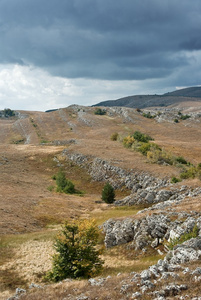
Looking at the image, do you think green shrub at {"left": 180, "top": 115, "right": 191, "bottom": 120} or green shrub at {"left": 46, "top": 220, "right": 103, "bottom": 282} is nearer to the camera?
green shrub at {"left": 46, "top": 220, "right": 103, "bottom": 282}

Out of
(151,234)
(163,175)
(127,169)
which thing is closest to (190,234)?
(151,234)

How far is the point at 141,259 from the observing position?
27062 millimetres

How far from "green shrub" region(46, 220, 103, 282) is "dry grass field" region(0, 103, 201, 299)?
120 inches

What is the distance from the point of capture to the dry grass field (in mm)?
29969

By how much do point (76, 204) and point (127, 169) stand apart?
23.6 m

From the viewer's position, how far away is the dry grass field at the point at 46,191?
98.3 feet

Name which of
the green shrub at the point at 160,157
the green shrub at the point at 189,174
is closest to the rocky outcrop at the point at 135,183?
the green shrub at the point at 189,174

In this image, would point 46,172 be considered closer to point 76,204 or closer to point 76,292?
point 76,204

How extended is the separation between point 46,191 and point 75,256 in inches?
1908

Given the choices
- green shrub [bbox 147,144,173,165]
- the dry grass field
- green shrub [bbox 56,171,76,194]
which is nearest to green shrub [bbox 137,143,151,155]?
the dry grass field

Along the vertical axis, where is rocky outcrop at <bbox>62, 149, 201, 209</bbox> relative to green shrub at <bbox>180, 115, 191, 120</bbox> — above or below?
below

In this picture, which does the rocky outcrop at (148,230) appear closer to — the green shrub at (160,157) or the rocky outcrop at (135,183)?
the rocky outcrop at (135,183)

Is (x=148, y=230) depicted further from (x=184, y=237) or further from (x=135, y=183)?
(x=135, y=183)

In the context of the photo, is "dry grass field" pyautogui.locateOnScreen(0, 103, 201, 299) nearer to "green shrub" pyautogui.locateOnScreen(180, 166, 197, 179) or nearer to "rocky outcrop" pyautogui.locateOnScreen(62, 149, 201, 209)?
"rocky outcrop" pyautogui.locateOnScreen(62, 149, 201, 209)
